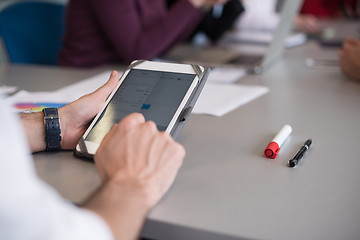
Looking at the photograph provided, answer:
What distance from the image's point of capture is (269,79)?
140 cm

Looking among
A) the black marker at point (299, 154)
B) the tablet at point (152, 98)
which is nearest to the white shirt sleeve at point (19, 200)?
the tablet at point (152, 98)

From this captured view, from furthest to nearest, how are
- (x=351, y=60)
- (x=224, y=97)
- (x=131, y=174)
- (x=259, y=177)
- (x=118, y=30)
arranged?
(x=118, y=30)
(x=351, y=60)
(x=224, y=97)
(x=259, y=177)
(x=131, y=174)

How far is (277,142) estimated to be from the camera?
834 mm

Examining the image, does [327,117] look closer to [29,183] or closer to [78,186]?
[78,186]

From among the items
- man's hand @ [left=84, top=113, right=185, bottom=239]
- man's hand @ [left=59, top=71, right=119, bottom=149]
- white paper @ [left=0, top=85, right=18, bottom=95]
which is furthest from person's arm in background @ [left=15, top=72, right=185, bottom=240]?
white paper @ [left=0, top=85, right=18, bottom=95]

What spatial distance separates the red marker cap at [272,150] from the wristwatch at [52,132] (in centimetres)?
37

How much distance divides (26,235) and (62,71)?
1102mm

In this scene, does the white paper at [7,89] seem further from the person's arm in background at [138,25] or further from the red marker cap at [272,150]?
the red marker cap at [272,150]

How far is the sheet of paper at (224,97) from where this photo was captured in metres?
1.08

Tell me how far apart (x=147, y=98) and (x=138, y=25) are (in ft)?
2.67

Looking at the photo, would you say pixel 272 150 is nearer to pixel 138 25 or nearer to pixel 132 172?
pixel 132 172

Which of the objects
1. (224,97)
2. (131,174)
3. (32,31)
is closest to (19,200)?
(131,174)

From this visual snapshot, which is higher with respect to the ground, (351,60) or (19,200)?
(19,200)

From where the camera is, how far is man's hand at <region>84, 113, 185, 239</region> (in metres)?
0.57
